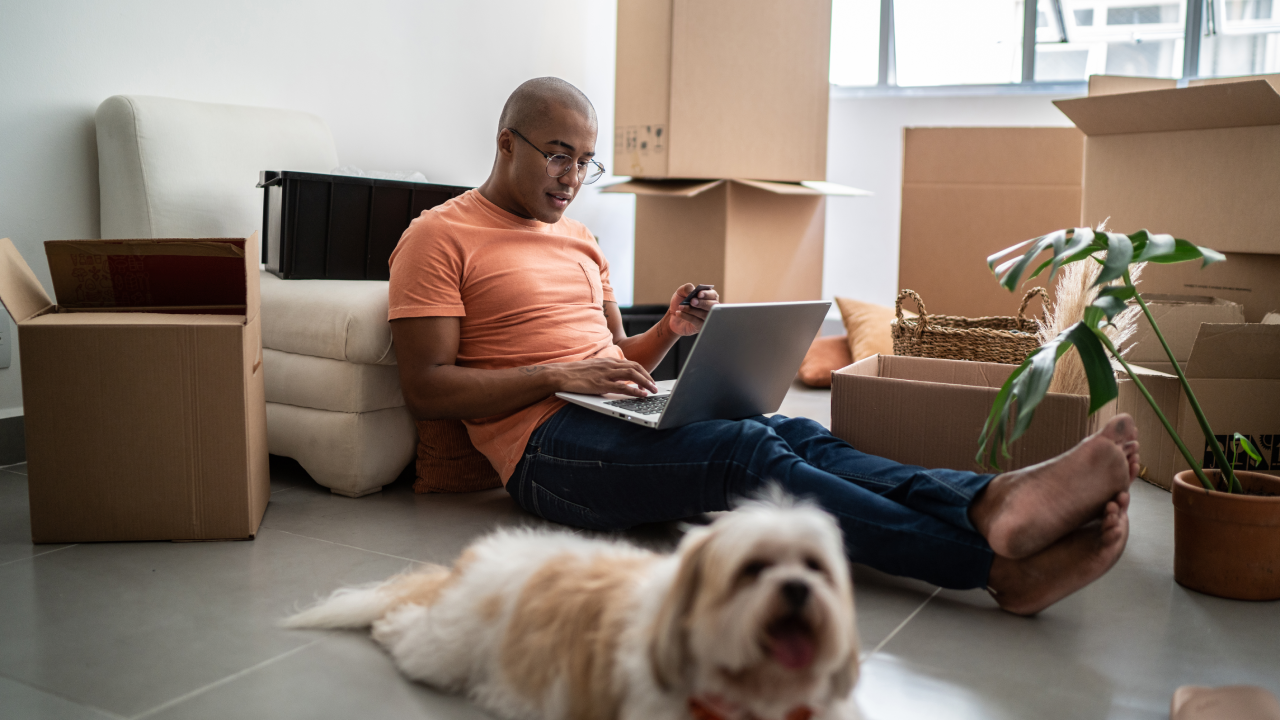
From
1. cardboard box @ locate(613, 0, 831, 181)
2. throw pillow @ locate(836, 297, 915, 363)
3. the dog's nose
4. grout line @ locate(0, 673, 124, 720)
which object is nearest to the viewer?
the dog's nose

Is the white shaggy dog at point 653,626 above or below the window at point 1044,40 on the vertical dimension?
below

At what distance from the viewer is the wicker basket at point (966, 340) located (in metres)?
2.21

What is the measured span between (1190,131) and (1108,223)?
318 mm

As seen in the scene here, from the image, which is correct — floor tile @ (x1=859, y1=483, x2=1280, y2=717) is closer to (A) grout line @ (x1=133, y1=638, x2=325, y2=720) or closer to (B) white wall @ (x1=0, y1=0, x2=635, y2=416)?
(A) grout line @ (x1=133, y1=638, x2=325, y2=720)

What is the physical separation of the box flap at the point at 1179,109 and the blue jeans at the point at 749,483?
54.2 inches

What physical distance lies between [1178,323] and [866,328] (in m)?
1.25

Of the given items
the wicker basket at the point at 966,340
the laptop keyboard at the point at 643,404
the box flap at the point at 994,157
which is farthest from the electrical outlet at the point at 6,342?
the box flap at the point at 994,157

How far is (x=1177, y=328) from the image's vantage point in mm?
2338

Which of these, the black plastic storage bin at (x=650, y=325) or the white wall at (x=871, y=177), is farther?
the white wall at (x=871, y=177)

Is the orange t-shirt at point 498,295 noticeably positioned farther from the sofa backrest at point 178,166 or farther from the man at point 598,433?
the sofa backrest at point 178,166

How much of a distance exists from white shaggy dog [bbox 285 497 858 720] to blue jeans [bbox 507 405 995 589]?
0.42 m

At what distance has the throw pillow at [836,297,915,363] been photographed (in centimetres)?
341

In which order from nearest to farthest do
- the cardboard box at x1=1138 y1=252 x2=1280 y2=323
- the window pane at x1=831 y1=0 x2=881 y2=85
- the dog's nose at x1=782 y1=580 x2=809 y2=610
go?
1. the dog's nose at x1=782 y1=580 x2=809 y2=610
2. the cardboard box at x1=1138 y1=252 x2=1280 y2=323
3. the window pane at x1=831 y1=0 x2=881 y2=85

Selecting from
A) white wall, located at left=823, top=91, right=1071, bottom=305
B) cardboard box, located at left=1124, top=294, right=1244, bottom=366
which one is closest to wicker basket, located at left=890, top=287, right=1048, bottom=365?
cardboard box, located at left=1124, top=294, right=1244, bottom=366
